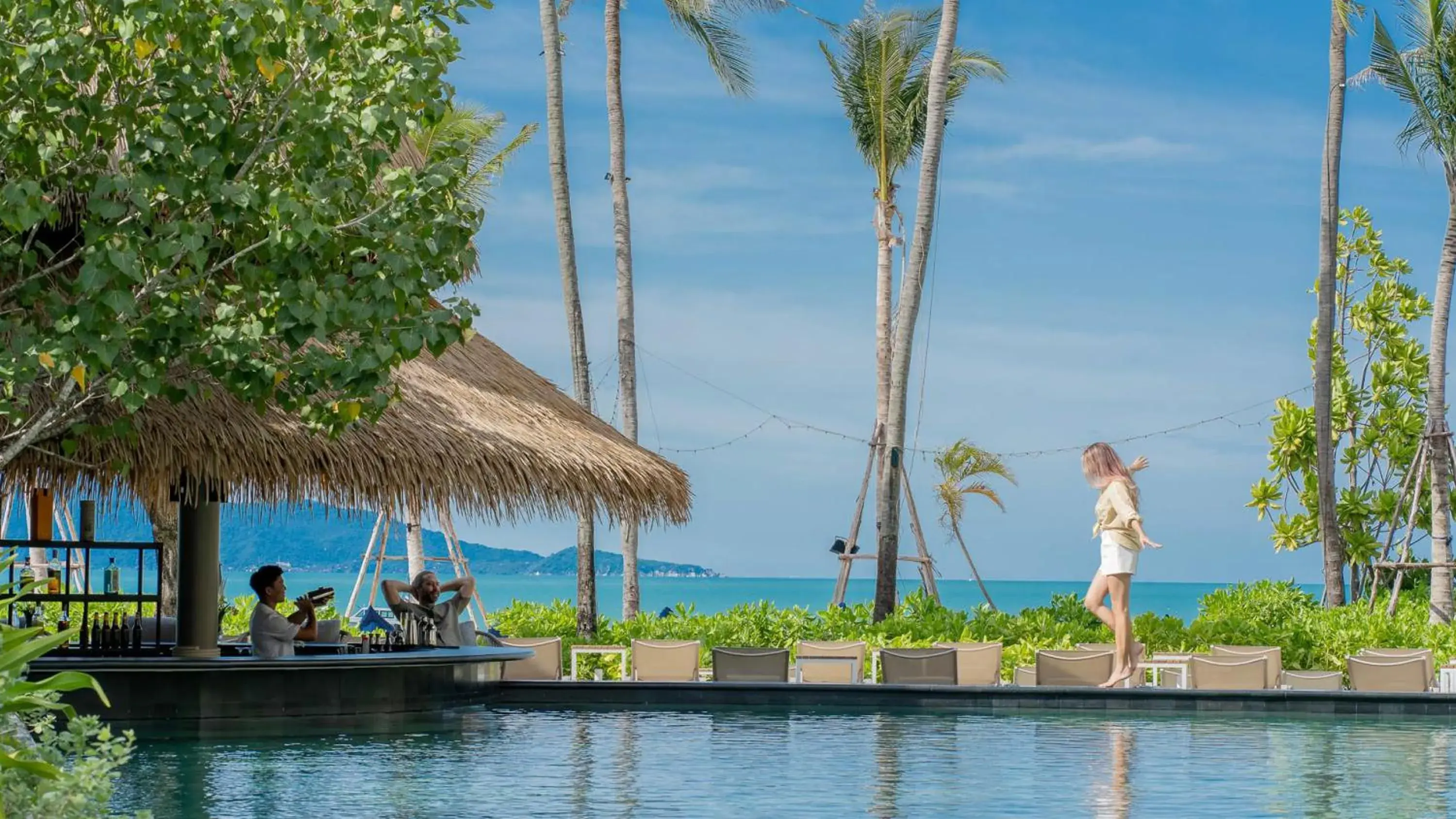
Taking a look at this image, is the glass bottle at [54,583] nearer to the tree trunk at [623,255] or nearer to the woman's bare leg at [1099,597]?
the woman's bare leg at [1099,597]

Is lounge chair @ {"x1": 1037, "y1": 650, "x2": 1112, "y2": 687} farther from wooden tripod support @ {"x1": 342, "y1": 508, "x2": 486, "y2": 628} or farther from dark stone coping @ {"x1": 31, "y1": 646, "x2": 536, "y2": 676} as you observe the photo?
wooden tripod support @ {"x1": 342, "y1": 508, "x2": 486, "y2": 628}

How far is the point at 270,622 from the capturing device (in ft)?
45.9

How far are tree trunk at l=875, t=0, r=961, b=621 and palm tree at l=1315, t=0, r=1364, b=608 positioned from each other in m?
5.49

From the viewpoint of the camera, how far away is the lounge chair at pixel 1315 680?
1606 cm

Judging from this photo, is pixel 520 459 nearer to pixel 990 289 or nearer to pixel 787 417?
pixel 787 417

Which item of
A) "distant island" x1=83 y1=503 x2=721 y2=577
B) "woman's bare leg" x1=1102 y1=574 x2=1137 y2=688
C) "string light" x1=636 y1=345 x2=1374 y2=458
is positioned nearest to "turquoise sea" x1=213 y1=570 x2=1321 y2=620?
"distant island" x1=83 y1=503 x2=721 y2=577

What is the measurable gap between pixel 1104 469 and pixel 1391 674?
4653mm

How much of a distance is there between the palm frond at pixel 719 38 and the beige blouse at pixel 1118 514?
A: 47.5 ft

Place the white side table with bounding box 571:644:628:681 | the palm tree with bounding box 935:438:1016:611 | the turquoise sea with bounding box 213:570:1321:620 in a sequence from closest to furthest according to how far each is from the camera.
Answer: the white side table with bounding box 571:644:628:681 < the palm tree with bounding box 935:438:1016:611 < the turquoise sea with bounding box 213:570:1321:620

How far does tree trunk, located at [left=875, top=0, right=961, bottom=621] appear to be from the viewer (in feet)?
70.1

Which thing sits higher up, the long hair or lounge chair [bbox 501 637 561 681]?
the long hair

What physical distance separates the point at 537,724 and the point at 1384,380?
23719 millimetres

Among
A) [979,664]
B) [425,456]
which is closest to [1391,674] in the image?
[979,664]

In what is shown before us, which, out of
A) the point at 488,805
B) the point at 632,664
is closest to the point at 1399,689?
the point at 632,664
